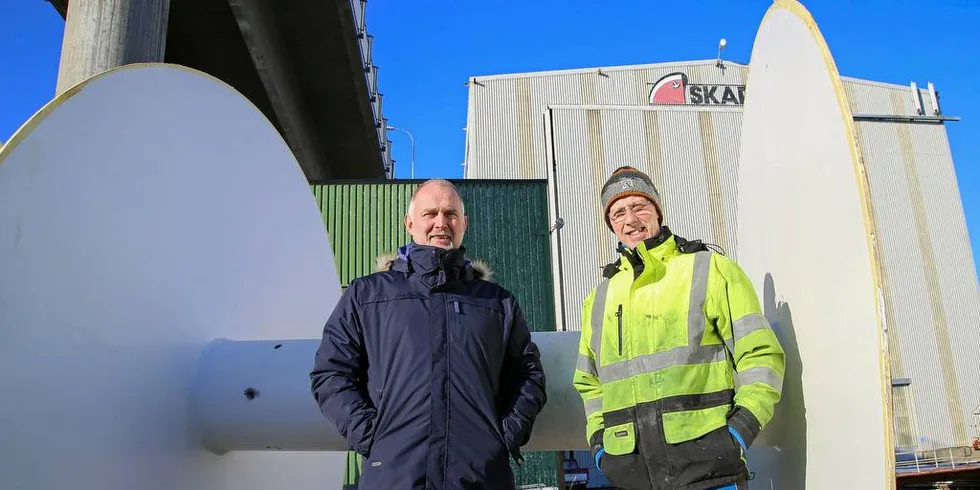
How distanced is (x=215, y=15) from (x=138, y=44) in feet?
15.1

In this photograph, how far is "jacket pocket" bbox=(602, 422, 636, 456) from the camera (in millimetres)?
2283

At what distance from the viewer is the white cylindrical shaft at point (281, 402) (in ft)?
9.53

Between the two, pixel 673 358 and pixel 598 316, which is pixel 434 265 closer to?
pixel 598 316

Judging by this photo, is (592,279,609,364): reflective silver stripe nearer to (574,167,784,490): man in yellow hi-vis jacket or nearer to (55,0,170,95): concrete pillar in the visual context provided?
(574,167,784,490): man in yellow hi-vis jacket

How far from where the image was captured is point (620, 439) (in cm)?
232

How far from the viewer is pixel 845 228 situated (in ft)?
7.39

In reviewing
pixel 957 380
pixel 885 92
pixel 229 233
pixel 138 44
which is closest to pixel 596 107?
pixel 885 92

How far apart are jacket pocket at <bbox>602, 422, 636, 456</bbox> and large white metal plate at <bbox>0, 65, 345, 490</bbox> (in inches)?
69.8

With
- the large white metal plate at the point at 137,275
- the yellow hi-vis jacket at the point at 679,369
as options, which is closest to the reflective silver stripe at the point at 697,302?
the yellow hi-vis jacket at the point at 679,369

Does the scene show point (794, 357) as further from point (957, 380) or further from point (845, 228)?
point (957, 380)

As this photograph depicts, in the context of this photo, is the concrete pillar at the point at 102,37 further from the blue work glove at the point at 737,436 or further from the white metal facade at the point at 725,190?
the white metal facade at the point at 725,190

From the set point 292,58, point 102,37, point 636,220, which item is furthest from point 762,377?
point 292,58

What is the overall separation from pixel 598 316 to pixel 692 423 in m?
0.57

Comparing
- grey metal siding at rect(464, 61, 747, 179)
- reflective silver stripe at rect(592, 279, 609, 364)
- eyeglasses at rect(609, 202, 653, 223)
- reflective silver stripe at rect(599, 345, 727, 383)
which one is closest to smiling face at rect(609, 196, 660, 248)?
eyeglasses at rect(609, 202, 653, 223)
